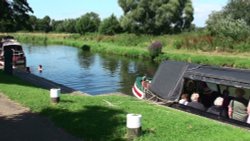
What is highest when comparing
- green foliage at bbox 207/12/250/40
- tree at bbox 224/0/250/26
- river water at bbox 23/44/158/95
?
tree at bbox 224/0/250/26

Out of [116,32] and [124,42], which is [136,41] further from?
[116,32]

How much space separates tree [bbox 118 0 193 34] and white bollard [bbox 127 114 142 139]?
2336 inches

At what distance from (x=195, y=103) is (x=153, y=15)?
56697 millimetres

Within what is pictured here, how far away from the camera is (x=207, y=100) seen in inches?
595

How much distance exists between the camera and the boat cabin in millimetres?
13547

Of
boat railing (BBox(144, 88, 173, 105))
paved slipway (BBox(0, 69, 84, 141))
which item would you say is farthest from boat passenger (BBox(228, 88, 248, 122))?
paved slipway (BBox(0, 69, 84, 141))

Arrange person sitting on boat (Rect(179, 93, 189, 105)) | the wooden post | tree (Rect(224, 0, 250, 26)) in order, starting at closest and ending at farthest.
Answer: person sitting on boat (Rect(179, 93, 189, 105)), the wooden post, tree (Rect(224, 0, 250, 26))

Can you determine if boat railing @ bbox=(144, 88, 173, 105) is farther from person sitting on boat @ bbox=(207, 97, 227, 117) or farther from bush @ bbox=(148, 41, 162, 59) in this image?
bush @ bbox=(148, 41, 162, 59)

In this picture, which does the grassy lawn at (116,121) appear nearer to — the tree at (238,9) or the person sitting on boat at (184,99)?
the person sitting on boat at (184,99)

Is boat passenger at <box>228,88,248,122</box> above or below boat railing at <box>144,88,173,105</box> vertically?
above

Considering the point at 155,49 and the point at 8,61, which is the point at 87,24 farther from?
the point at 8,61

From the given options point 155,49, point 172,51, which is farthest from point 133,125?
point 172,51

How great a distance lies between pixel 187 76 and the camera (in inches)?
582

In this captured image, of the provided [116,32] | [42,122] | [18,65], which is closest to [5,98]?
[42,122]
